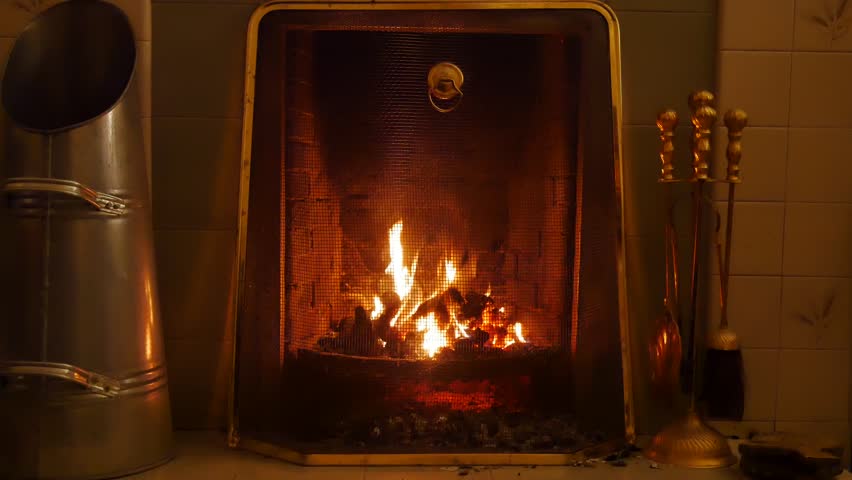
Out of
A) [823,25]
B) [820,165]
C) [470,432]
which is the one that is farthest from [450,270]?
[823,25]

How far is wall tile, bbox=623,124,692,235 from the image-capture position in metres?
1.83

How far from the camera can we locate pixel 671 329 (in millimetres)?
1668

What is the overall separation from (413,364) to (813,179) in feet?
2.83

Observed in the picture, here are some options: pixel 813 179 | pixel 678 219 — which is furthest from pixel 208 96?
pixel 813 179

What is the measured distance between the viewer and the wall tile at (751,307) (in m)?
1.82

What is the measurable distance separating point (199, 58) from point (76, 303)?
0.56 m

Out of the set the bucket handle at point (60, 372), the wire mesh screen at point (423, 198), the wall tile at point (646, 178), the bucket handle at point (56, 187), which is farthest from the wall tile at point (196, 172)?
the wall tile at point (646, 178)

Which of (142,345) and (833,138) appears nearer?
(142,345)

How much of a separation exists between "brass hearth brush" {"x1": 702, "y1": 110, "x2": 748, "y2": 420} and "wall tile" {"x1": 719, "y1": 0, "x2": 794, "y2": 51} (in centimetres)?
24

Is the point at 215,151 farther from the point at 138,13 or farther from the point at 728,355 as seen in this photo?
the point at 728,355

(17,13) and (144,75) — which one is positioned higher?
(17,13)

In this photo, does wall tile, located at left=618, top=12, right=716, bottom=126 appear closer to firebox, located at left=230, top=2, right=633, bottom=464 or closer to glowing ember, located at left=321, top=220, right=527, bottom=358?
firebox, located at left=230, top=2, right=633, bottom=464

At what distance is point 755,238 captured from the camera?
1.82 metres

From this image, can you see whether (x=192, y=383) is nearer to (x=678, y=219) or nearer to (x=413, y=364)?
(x=413, y=364)
